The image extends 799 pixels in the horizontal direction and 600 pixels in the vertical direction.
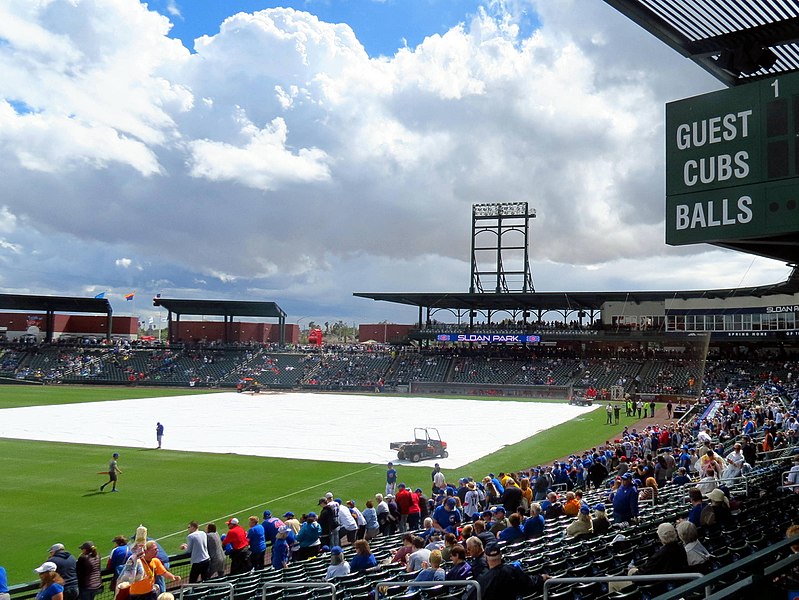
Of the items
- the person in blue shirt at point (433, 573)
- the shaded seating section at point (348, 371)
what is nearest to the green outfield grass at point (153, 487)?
the person in blue shirt at point (433, 573)

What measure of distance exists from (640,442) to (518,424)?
15.2m

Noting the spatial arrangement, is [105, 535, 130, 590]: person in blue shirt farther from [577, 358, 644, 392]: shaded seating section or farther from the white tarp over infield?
[577, 358, 644, 392]: shaded seating section

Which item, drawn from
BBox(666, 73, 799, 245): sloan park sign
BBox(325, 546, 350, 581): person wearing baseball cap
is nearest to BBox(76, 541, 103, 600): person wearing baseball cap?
BBox(325, 546, 350, 581): person wearing baseball cap

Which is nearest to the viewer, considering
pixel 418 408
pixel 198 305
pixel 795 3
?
pixel 795 3

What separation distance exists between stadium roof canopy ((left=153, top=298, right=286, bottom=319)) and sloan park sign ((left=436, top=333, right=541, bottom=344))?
2429cm

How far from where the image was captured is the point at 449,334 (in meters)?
77.9

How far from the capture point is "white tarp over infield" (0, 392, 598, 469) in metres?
30.8

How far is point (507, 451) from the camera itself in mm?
29891

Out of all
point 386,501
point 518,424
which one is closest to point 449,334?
point 518,424

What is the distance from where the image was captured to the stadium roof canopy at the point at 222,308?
8894 centimetres

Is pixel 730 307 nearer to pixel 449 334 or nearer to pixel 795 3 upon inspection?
pixel 449 334

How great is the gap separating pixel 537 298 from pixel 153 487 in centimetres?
5262

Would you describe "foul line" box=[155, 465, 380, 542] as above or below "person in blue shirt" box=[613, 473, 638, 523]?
below

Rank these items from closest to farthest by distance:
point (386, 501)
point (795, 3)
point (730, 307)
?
1. point (795, 3)
2. point (386, 501)
3. point (730, 307)
